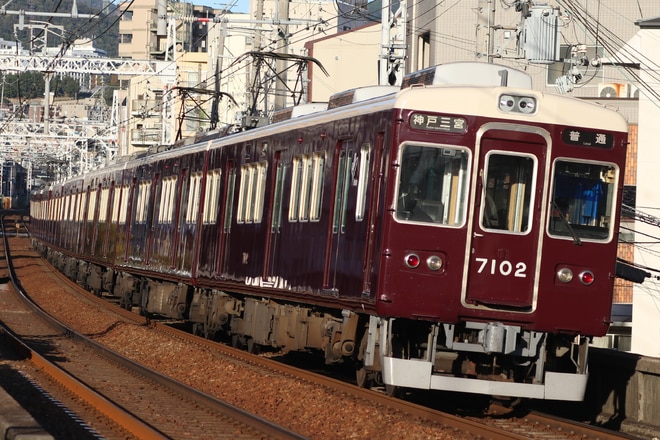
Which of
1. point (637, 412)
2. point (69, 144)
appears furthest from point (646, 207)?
point (69, 144)

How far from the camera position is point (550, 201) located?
10.7m

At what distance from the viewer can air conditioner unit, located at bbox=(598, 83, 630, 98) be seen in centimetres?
3097

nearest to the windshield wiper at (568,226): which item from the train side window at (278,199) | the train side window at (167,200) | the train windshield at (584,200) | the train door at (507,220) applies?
the train windshield at (584,200)

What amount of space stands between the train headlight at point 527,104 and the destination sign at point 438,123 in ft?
1.85

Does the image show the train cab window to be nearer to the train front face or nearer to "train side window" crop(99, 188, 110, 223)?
the train front face

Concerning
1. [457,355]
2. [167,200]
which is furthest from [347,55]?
[457,355]

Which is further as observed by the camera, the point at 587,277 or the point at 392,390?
the point at 392,390

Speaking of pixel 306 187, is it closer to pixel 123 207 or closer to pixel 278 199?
pixel 278 199

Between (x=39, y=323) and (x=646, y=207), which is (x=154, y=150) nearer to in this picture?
(x=39, y=323)

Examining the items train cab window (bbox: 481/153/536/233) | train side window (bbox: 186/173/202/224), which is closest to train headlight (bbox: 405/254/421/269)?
train cab window (bbox: 481/153/536/233)

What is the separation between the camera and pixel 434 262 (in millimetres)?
10508

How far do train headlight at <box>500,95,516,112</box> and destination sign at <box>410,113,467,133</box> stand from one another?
39 centimetres

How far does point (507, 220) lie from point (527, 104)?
40.2 inches

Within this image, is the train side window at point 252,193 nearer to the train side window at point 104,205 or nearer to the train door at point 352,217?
the train door at point 352,217
